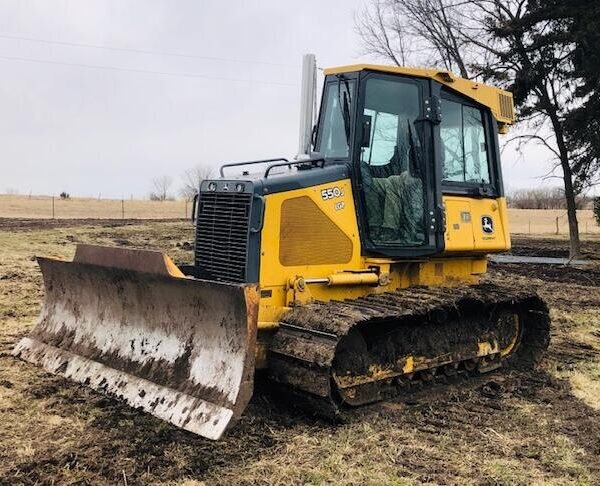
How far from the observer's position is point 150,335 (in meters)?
5.66

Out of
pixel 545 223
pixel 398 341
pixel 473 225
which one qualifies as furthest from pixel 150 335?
pixel 545 223

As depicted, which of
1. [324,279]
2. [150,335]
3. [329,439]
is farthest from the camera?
[324,279]

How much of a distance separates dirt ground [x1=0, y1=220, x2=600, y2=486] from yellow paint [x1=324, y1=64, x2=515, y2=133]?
9.38ft

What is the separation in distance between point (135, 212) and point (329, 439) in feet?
134

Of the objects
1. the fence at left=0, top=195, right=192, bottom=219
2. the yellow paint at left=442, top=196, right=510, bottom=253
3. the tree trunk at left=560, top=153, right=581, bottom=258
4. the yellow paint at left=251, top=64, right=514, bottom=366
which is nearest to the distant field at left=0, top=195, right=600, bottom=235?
the fence at left=0, top=195, right=192, bottom=219

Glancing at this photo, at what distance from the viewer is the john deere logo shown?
7.15m

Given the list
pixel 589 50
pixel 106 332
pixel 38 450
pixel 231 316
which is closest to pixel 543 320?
pixel 231 316

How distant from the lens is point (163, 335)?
556 centimetres

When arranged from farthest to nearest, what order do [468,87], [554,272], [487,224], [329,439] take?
[554,272] → [487,224] → [468,87] → [329,439]

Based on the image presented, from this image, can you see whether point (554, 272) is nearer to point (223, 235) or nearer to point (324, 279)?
point (324, 279)

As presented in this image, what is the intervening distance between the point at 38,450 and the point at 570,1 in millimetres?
18947

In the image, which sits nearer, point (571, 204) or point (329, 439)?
point (329, 439)

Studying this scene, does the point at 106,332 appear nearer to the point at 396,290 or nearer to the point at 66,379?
the point at 66,379

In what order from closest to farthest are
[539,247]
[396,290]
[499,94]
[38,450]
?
[38,450]
[396,290]
[499,94]
[539,247]
